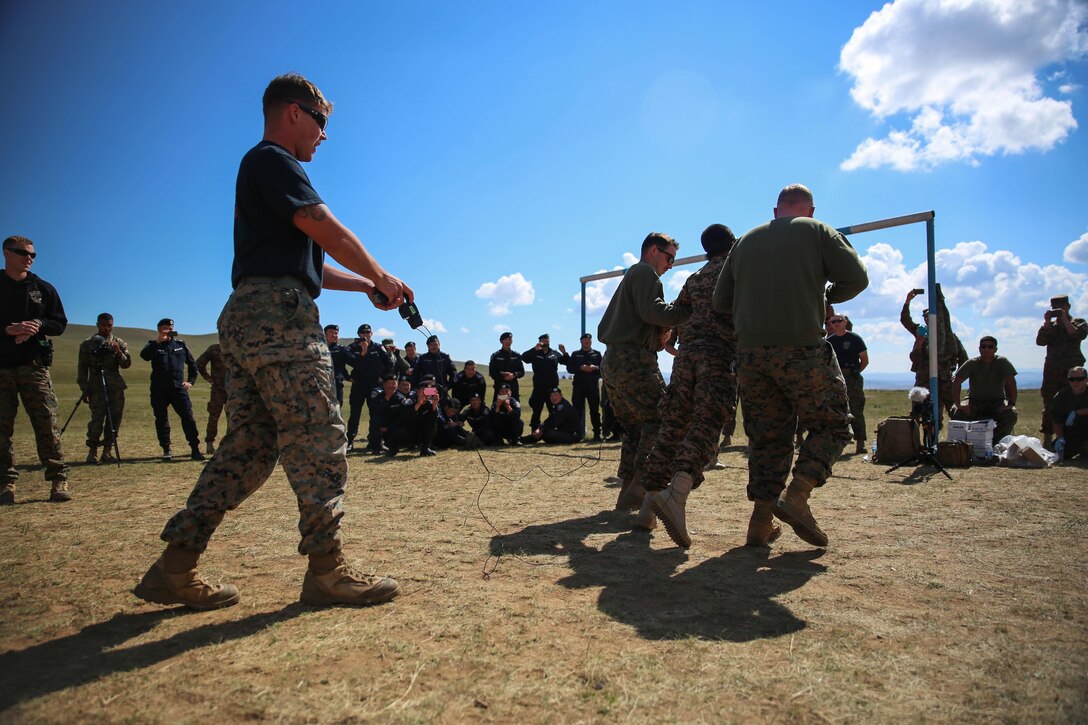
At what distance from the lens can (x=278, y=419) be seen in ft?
8.87

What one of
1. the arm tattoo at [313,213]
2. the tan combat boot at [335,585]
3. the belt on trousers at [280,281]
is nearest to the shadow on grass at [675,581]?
the tan combat boot at [335,585]

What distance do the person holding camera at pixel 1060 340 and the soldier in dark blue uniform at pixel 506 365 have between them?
29.8 ft

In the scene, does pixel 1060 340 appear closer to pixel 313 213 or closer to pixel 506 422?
pixel 506 422

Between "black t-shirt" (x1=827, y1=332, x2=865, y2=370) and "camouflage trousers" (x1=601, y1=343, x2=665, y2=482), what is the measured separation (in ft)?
18.9

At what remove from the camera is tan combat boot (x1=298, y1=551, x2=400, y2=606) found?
283 cm

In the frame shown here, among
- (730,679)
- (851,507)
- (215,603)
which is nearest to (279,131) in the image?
(215,603)

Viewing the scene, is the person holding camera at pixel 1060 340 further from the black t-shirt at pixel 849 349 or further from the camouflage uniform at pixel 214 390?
the camouflage uniform at pixel 214 390

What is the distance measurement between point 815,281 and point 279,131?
2.99 m

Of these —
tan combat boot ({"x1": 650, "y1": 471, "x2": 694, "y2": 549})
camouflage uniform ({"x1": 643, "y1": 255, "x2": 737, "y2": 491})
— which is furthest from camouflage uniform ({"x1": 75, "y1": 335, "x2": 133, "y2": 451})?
tan combat boot ({"x1": 650, "y1": 471, "x2": 694, "y2": 549})

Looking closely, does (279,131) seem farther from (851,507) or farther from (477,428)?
(477,428)

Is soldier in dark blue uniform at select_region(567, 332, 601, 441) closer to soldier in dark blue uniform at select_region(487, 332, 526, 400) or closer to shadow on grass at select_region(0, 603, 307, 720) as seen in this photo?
soldier in dark blue uniform at select_region(487, 332, 526, 400)

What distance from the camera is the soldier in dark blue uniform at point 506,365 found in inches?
530

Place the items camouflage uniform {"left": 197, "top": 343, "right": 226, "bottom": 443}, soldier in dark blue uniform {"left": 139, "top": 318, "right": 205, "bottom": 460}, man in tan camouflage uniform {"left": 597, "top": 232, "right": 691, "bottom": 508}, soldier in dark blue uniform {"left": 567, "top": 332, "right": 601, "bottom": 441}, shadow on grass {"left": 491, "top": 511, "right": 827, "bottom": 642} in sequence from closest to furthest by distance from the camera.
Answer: shadow on grass {"left": 491, "top": 511, "right": 827, "bottom": 642}
man in tan camouflage uniform {"left": 597, "top": 232, "right": 691, "bottom": 508}
soldier in dark blue uniform {"left": 139, "top": 318, "right": 205, "bottom": 460}
camouflage uniform {"left": 197, "top": 343, "right": 226, "bottom": 443}
soldier in dark blue uniform {"left": 567, "top": 332, "right": 601, "bottom": 441}

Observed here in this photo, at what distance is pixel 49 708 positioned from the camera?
1.92 m
